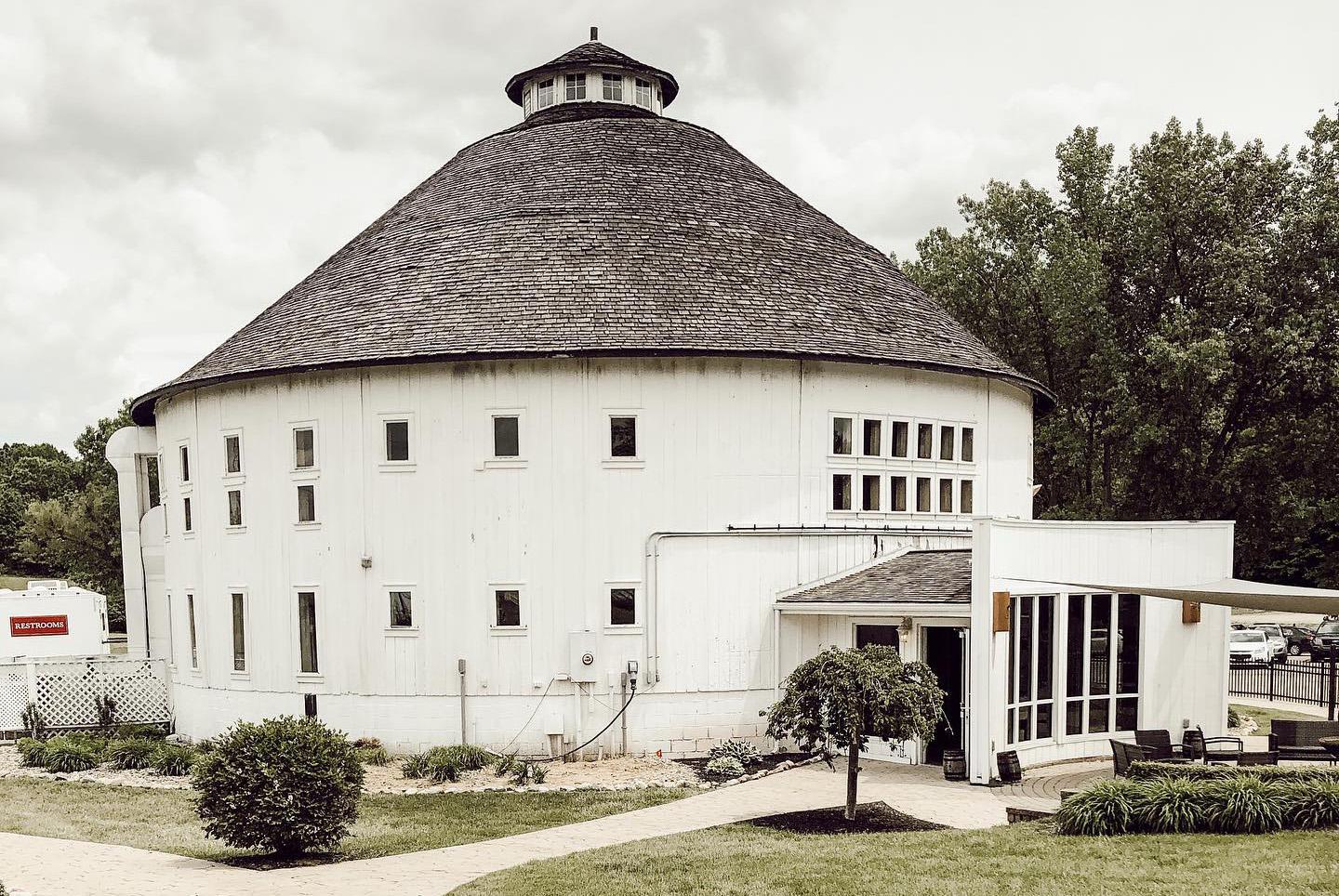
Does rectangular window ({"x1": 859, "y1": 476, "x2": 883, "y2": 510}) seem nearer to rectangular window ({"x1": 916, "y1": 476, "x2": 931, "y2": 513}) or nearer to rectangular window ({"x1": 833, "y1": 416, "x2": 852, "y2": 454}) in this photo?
rectangular window ({"x1": 833, "y1": 416, "x2": 852, "y2": 454})

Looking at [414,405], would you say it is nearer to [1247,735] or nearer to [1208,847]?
[1208,847]

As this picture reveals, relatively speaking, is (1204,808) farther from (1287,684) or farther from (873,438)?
(1287,684)

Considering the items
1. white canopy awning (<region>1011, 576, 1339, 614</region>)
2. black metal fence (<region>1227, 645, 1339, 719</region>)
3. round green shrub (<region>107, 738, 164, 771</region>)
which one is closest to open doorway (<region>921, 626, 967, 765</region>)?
white canopy awning (<region>1011, 576, 1339, 614</region>)

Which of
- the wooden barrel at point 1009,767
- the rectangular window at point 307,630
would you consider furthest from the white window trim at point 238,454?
the wooden barrel at point 1009,767

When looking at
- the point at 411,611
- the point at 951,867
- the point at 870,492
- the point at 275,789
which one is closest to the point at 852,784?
the point at 951,867

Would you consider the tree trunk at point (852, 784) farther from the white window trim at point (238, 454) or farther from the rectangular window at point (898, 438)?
the white window trim at point (238, 454)

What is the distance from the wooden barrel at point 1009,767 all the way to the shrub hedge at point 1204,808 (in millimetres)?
3965

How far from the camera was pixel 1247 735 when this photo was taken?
71.9 ft

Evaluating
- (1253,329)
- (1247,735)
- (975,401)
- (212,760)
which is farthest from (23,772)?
(1253,329)

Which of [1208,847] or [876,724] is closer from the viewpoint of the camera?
[1208,847]

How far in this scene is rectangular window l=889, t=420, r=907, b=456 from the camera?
22297mm

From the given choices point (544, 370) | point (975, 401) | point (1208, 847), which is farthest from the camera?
point (975, 401)

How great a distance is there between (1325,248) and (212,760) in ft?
109

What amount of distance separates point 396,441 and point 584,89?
10467mm
